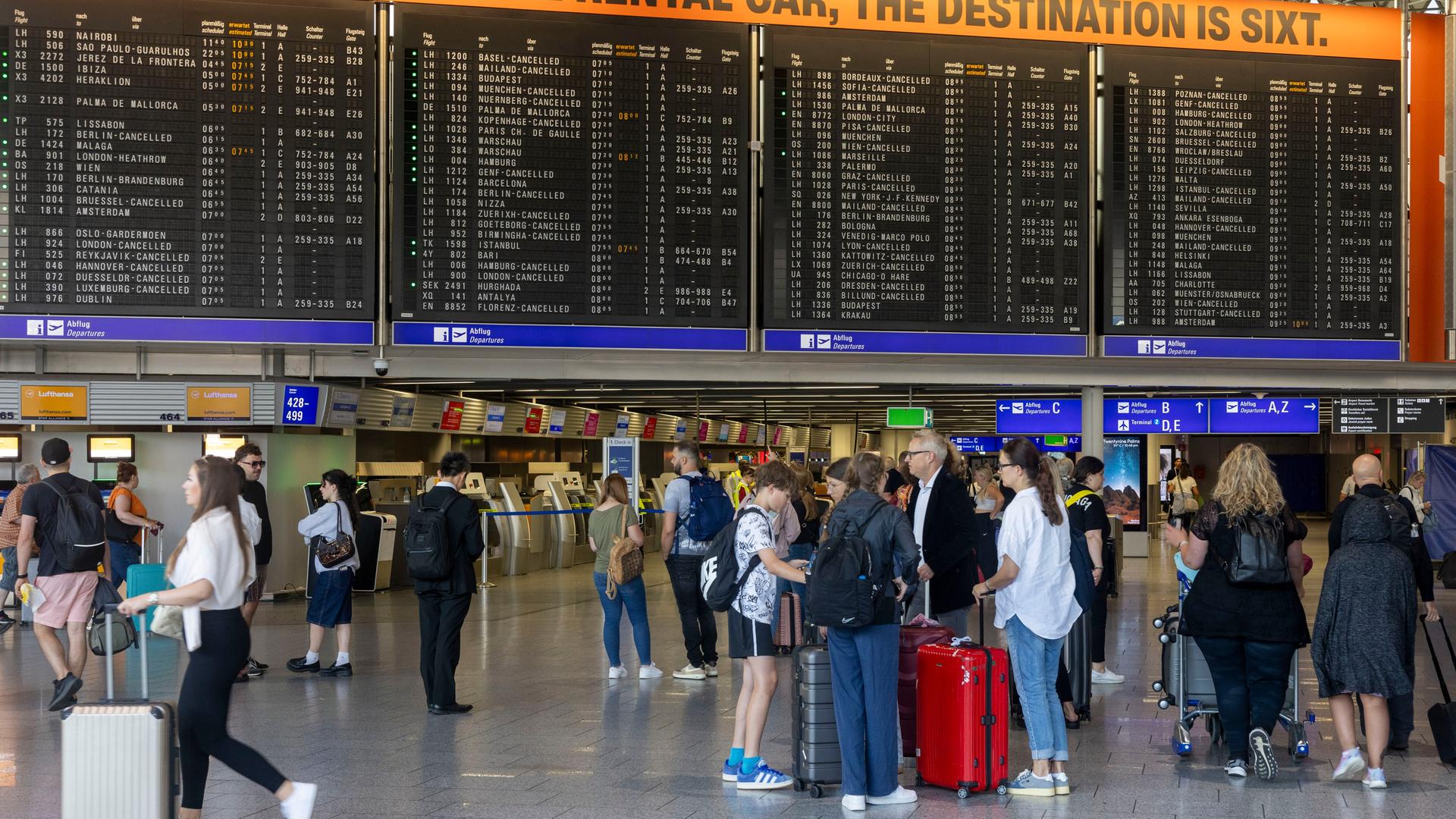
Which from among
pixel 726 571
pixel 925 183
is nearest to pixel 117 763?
pixel 726 571

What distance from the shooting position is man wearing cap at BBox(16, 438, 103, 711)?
820 cm

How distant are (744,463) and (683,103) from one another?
586cm

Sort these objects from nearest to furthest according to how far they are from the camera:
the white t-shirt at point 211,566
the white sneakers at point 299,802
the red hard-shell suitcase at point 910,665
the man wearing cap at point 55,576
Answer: the white t-shirt at point 211,566 < the white sneakers at point 299,802 < the red hard-shell suitcase at point 910,665 < the man wearing cap at point 55,576

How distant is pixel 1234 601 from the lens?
241 inches

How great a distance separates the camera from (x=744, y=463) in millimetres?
16250

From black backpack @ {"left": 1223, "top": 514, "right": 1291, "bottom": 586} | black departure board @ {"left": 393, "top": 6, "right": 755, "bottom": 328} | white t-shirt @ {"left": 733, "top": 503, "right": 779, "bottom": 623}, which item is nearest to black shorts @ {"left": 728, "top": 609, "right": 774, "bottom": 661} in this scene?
white t-shirt @ {"left": 733, "top": 503, "right": 779, "bottom": 623}

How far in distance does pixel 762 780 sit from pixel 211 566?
2430mm

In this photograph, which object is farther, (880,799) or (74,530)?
(74,530)

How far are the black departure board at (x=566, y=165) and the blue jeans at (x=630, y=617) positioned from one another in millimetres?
2604

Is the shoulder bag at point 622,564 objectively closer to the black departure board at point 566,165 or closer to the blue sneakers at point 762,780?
the black departure board at point 566,165

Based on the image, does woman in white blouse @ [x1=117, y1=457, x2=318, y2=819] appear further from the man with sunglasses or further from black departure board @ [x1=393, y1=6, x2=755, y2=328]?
black departure board @ [x1=393, y1=6, x2=755, y2=328]

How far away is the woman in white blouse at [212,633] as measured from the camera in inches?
195

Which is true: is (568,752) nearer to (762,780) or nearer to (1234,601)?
(762,780)

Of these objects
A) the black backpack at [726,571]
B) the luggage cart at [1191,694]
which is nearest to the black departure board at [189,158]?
the black backpack at [726,571]
